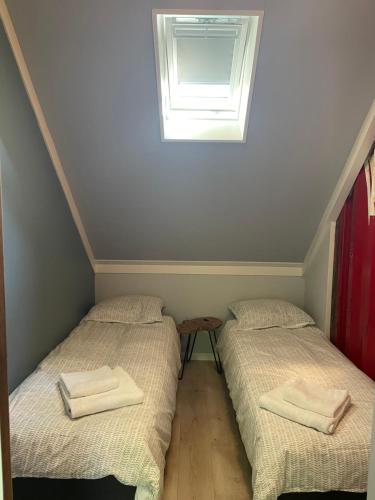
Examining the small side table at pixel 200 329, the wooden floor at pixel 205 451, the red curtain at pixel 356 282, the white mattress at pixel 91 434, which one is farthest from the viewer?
the small side table at pixel 200 329

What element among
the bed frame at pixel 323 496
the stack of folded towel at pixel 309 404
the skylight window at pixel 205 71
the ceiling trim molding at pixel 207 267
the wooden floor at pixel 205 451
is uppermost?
the skylight window at pixel 205 71

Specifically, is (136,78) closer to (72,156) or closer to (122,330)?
(72,156)

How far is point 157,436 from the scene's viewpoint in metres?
2.01

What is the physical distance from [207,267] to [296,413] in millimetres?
1888

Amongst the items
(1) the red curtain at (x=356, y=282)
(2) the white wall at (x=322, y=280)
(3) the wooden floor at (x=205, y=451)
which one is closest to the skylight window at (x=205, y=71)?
(1) the red curtain at (x=356, y=282)

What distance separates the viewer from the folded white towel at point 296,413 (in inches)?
75.7

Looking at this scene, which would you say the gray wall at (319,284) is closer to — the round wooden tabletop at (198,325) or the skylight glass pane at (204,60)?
the round wooden tabletop at (198,325)

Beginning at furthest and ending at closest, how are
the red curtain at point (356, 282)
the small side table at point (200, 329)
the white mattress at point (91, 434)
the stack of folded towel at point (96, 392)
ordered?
1. the small side table at point (200, 329)
2. the red curtain at point (356, 282)
3. the stack of folded towel at point (96, 392)
4. the white mattress at point (91, 434)

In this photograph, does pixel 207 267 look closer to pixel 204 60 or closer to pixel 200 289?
pixel 200 289

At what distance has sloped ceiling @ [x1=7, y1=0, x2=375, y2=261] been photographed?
78.8 inches

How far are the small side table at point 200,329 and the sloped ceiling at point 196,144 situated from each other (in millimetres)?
551

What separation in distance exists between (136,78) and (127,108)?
0.68ft

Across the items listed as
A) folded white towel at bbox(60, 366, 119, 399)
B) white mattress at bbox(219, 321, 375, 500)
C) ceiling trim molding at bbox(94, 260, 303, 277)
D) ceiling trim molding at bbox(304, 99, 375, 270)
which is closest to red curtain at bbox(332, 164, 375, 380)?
ceiling trim molding at bbox(304, 99, 375, 270)

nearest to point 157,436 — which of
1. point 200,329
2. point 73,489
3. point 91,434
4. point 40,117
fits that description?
point 91,434
